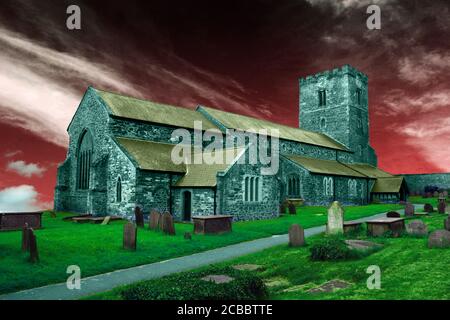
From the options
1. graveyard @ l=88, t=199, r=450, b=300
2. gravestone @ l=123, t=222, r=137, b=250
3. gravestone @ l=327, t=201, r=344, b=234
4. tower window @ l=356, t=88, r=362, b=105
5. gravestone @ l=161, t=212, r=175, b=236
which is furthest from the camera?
tower window @ l=356, t=88, r=362, b=105

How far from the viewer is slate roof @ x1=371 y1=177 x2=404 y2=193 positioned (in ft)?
142

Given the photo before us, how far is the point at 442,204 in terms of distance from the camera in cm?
2592

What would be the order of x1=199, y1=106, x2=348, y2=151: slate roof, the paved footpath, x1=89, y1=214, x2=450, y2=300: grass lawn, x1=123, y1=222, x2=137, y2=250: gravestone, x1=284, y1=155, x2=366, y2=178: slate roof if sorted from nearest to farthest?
1. x1=89, y1=214, x2=450, y2=300: grass lawn
2. the paved footpath
3. x1=123, y1=222, x2=137, y2=250: gravestone
4. x1=199, y1=106, x2=348, y2=151: slate roof
5. x1=284, y1=155, x2=366, y2=178: slate roof

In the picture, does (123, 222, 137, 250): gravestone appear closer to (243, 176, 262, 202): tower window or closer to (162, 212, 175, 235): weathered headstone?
(162, 212, 175, 235): weathered headstone

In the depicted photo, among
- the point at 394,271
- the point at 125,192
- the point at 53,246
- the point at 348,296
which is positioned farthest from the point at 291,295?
the point at 125,192

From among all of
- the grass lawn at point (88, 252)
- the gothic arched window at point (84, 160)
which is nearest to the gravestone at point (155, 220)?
the grass lawn at point (88, 252)

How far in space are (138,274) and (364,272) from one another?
6.94 m

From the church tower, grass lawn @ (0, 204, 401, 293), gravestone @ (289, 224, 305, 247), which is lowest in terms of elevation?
grass lawn @ (0, 204, 401, 293)

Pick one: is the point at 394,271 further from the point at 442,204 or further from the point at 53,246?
the point at 442,204

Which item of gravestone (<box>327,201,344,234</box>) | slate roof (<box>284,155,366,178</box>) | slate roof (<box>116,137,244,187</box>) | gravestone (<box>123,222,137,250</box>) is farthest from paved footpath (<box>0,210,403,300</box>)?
slate roof (<box>284,155,366,178</box>)

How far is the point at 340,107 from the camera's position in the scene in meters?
53.1

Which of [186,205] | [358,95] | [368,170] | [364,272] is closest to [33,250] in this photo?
[364,272]

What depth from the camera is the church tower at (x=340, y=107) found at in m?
52.7

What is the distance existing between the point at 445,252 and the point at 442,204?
16.8 metres
